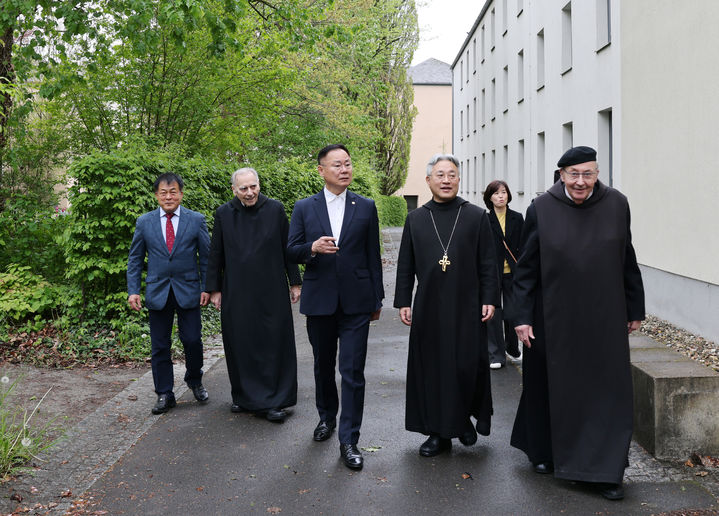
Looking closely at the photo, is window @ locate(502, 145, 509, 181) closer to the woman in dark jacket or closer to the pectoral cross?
the woman in dark jacket

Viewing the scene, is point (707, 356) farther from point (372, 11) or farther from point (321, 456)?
point (372, 11)

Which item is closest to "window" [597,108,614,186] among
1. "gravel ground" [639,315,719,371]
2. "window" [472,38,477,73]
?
"gravel ground" [639,315,719,371]

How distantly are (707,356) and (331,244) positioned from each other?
13.4 ft

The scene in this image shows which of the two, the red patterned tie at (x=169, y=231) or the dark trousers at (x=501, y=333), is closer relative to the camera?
the red patterned tie at (x=169, y=231)

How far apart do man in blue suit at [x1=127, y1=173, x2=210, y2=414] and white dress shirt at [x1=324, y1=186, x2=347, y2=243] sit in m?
1.63

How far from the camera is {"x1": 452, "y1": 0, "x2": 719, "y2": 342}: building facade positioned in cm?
862

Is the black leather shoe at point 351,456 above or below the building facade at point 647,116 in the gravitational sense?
below

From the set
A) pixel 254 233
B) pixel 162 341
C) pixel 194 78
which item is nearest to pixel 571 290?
pixel 254 233

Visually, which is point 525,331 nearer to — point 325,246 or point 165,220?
point 325,246

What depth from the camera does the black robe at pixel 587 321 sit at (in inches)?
178

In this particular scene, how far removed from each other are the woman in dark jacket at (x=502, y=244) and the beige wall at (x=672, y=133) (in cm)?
233

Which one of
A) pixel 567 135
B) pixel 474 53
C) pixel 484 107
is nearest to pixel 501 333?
pixel 567 135

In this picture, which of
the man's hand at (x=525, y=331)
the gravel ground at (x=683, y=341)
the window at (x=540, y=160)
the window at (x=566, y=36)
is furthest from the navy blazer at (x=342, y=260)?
the window at (x=540, y=160)

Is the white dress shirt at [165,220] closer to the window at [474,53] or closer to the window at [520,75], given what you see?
the window at [520,75]
